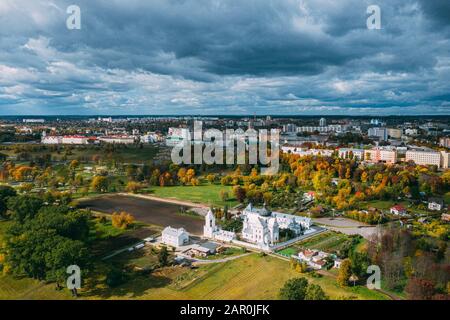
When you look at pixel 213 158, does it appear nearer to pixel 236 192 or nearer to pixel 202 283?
pixel 236 192

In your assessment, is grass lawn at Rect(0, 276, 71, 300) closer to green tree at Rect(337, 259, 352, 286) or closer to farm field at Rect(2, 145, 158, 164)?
green tree at Rect(337, 259, 352, 286)

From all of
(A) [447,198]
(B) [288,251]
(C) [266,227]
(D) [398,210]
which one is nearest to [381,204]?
(D) [398,210]

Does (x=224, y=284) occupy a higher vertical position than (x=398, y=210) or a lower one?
lower

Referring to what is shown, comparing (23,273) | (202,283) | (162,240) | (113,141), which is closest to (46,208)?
(23,273)

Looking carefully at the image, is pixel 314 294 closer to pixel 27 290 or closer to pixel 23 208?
pixel 27 290

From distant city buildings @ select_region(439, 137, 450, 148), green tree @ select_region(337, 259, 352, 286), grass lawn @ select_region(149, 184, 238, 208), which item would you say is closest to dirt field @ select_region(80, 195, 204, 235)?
grass lawn @ select_region(149, 184, 238, 208)

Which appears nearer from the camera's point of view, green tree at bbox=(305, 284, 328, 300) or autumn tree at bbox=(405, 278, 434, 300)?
green tree at bbox=(305, 284, 328, 300)
